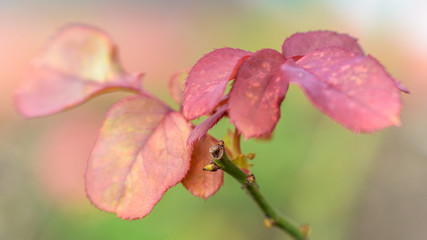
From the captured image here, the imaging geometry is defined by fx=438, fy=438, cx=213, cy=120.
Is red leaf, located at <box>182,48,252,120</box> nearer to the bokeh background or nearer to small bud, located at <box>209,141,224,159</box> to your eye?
small bud, located at <box>209,141,224,159</box>

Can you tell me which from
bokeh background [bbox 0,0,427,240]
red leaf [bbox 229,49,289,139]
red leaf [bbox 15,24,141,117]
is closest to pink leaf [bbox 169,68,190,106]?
red leaf [bbox 15,24,141,117]

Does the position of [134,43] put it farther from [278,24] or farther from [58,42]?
[58,42]

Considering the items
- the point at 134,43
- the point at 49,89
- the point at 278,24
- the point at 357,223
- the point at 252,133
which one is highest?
the point at 252,133

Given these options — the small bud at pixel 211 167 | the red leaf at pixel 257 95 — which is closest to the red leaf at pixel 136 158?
the small bud at pixel 211 167

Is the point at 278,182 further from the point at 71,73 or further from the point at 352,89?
the point at 352,89

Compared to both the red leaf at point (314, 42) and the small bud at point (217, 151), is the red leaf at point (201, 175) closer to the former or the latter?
the small bud at point (217, 151)

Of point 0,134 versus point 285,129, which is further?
point 0,134

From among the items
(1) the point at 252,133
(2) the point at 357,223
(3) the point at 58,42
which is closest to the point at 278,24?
(2) the point at 357,223
